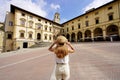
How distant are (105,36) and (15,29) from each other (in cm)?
2669

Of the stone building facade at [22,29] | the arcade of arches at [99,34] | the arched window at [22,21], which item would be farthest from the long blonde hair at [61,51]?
the arched window at [22,21]

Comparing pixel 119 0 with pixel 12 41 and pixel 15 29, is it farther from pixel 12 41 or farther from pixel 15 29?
pixel 12 41

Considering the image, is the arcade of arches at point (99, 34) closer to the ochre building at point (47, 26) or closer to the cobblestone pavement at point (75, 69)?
the ochre building at point (47, 26)

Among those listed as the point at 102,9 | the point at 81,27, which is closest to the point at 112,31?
the point at 102,9

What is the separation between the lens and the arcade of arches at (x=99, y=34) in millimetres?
25255

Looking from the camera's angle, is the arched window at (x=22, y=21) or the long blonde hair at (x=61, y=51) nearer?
the long blonde hair at (x=61, y=51)

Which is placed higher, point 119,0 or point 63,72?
point 119,0

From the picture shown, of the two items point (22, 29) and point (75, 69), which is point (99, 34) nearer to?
point (22, 29)

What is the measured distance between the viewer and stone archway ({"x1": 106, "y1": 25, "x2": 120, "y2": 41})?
24.7 m

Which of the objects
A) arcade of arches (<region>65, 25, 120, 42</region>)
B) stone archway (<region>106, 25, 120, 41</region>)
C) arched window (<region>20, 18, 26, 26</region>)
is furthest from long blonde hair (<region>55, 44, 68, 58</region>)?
arched window (<region>20, 18, 26, 26</region>)

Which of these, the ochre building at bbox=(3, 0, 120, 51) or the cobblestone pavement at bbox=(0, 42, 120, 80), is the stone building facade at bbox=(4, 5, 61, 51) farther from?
the cobblestone pavement at bbox=(0, 42, 120, 80)

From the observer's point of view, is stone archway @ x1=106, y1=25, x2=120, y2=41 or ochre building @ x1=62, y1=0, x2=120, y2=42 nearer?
stone archway @ x1=106, y1=25, x2=120, y2=41

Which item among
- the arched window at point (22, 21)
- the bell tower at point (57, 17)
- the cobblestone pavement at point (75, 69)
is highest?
the bell tower at point (57, 17)

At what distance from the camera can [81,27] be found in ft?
116
